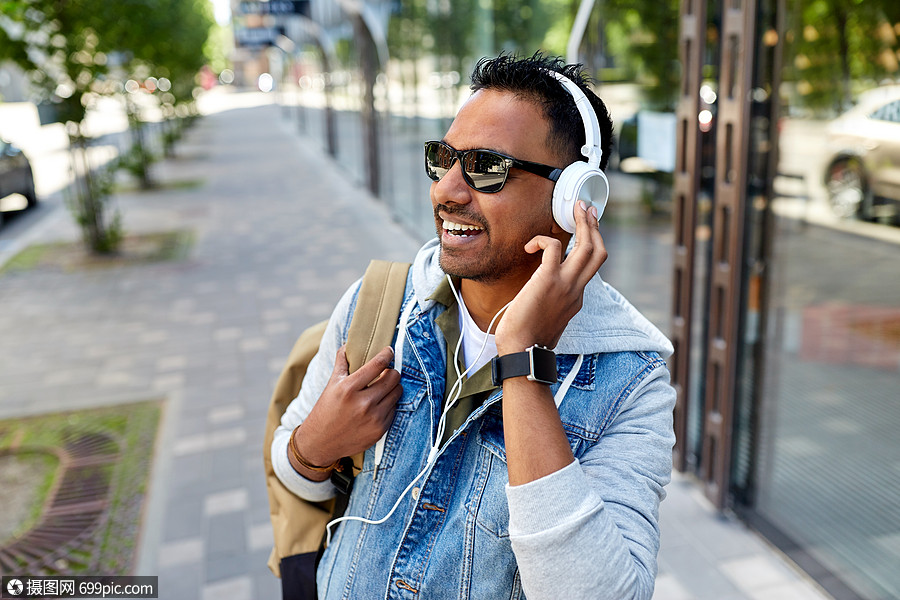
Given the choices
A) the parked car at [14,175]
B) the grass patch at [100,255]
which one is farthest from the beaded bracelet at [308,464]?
the parked car at [14,175]

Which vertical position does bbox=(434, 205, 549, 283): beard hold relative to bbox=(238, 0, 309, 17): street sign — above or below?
below

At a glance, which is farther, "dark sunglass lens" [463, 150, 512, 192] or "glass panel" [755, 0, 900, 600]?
"glass panel" [755, 0, 900, 600]

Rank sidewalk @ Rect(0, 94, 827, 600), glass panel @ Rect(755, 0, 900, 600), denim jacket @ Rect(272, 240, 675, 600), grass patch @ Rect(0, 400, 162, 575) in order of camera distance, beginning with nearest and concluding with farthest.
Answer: denim jacket @ Rect(272, 240, 675, 600)
glass panel @ Rect(755, 0, 900, 600)
sidewalk @ Rect(0, 94, 827, 600)
grass patch @ Rect(0, 400, 162, 575)

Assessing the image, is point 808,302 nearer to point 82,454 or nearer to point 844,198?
point 844,198

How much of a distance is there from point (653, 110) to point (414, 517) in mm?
3270

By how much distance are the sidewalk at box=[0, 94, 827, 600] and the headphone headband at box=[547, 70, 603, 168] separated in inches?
94.4

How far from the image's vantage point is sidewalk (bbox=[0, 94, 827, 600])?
352 centimetres

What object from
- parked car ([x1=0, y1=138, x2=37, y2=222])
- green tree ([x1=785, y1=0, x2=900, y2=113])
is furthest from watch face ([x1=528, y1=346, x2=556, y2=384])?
parked car ([x1=0, y1=138, x2=37, y2=222])

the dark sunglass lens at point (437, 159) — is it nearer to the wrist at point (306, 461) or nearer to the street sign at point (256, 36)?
the wrist at point (306, 461)

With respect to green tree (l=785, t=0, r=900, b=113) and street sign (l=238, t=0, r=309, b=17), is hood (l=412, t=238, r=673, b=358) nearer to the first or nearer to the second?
green tree (l=785, t=0, r=900, b=113)

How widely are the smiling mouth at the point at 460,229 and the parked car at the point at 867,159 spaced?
1836 mm

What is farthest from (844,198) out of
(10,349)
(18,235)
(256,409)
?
(18,235)

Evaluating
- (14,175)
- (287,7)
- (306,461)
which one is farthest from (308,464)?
(287,7)

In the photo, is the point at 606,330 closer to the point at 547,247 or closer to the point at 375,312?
the point at 547,247
